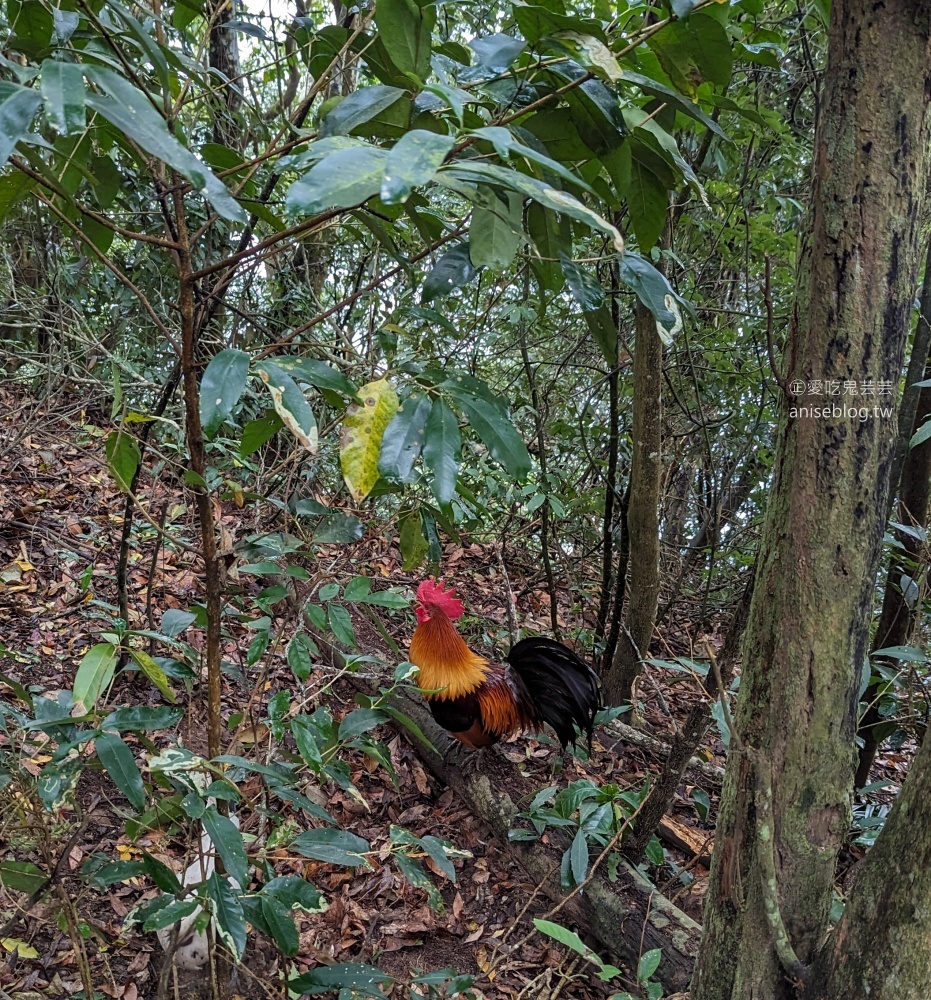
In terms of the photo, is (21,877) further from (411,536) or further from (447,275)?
(447,275)

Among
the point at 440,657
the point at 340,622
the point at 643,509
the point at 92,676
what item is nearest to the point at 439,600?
the point at 440,657

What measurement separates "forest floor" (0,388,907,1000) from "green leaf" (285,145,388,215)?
1.02 m

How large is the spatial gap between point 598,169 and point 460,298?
3.12 metres

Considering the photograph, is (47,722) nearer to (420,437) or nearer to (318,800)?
(420,437)

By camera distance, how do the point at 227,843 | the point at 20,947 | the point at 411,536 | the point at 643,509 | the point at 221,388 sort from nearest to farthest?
the point at 221,388
the point at 227,843
the point at 411,536
the point at 20,947
the point at 643,509

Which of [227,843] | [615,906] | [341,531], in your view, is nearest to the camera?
[227,843]

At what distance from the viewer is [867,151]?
1.12 meters

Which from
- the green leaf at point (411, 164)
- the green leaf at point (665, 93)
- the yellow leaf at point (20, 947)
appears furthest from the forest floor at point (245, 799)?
the green leaf at point (665, 93)

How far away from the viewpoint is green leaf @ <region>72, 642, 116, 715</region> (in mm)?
1216

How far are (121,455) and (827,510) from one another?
1.35 m

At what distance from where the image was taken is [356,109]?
1.02 meters

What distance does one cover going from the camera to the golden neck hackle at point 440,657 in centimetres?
311

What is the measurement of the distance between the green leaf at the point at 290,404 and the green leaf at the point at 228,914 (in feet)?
2.77

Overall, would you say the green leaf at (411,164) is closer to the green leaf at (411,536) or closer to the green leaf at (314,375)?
the green leaf at (314,375)
